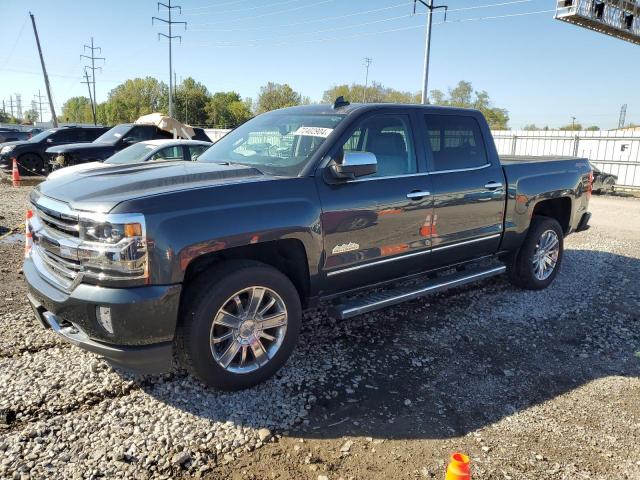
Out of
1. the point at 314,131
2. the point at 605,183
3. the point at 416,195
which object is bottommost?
the point at 605,183

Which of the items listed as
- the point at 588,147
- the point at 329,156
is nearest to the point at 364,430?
the point at 329,156

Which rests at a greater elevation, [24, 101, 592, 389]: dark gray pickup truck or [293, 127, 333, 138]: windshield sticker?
[293, 127, 333, 138]: windshield sticker

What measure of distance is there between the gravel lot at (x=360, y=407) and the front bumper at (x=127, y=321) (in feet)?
1.49

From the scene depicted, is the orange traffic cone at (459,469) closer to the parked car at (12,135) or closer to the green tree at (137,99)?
the parked car at (12,135)

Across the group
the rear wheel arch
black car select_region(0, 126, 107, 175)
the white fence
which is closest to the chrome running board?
the rear wheel arch

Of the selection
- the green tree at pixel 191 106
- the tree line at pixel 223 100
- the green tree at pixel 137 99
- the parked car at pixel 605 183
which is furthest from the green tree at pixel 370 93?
the parked car at pixel 605 183

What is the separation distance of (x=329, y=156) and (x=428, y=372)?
1.85 meters

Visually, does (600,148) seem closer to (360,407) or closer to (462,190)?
(462,190)

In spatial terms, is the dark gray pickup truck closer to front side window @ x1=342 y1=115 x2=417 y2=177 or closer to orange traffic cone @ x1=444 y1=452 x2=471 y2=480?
front side window @ x1=342 y1=115 x2=417 y2=177

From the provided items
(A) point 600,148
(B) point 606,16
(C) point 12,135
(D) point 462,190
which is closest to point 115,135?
(D) point 462,190

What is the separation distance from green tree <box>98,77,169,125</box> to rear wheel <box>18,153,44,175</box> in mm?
92134

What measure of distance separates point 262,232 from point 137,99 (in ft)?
365

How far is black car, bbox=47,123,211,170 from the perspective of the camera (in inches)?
501

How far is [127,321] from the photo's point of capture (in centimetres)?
279
